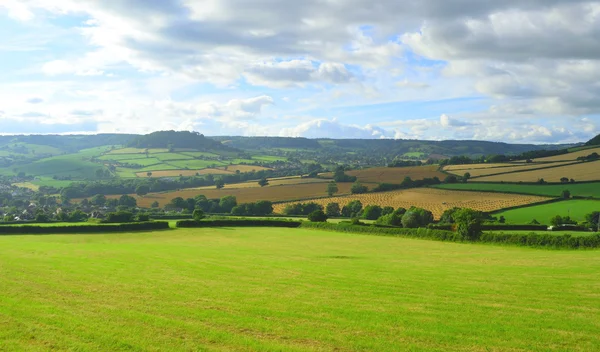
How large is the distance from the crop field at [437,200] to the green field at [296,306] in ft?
193

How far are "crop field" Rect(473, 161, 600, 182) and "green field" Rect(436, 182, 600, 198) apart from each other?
476 cm

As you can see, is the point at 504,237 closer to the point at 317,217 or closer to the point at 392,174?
the point at 317,217

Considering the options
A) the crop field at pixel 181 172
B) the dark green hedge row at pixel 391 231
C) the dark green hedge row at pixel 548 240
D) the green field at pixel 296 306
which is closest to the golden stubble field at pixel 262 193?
the dark green hedge row at pixel 391 231

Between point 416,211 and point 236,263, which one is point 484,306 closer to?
point 236,263

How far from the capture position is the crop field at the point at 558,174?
102250mm

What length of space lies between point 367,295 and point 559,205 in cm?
7709

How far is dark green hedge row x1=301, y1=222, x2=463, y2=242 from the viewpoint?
5677 centimetres

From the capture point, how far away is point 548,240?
4634 cm

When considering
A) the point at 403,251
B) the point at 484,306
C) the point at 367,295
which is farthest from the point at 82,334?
the point at 403,251

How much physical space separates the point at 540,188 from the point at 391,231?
5088cm

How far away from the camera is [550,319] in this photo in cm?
1596

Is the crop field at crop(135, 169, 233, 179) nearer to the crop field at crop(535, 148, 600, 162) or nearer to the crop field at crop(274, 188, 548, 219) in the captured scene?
the crop field at crop(274, 188, 548, 219)

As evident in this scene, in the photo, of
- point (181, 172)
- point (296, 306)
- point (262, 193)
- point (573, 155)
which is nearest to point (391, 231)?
point (296, 306)

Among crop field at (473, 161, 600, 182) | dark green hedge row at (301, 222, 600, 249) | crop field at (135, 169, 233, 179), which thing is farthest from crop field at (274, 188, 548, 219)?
crop field at (135, 169, 233, 179)
